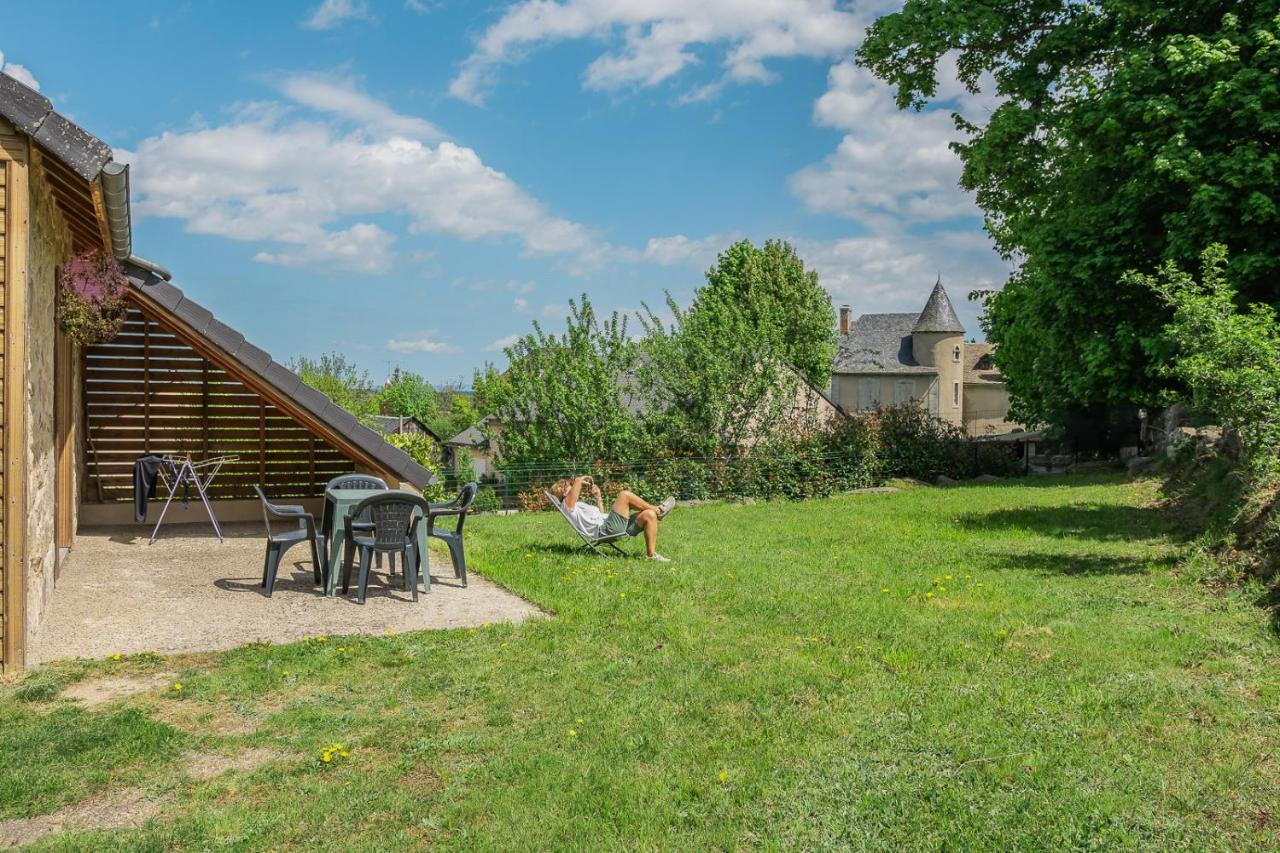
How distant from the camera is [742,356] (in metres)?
22.2

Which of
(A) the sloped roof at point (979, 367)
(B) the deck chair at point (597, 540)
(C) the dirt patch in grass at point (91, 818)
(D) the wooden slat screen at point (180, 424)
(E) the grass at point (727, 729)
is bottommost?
(C) the dirt patch in grass at point (91, 818)

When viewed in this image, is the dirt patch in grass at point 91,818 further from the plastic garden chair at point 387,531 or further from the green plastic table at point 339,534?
the green plastic table at point 339,534

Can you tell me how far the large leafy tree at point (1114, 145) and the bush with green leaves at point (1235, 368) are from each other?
2428mm

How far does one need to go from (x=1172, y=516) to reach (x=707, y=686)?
10.1 metres

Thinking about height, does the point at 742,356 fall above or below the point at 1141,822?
above

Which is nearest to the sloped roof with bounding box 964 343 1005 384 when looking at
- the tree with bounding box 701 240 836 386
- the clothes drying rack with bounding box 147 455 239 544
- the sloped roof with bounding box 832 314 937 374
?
the sloped roof with bounding box 832 314 937 374

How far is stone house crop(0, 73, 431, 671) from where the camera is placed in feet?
19.1

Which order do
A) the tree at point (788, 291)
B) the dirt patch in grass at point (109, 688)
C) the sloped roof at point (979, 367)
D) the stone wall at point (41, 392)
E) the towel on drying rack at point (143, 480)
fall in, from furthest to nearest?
the sloped roof at point (979, 367), the tree at point (788, 291), the towel on drying rack at point (143, 480), the stone wall at point (41, 392), the dirt patch in grass at point (109, 688)

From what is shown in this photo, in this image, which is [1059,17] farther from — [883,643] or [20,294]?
[20,294]

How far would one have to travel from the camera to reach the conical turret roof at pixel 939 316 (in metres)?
54.9

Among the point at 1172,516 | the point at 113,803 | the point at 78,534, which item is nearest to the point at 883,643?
the point at 113,803

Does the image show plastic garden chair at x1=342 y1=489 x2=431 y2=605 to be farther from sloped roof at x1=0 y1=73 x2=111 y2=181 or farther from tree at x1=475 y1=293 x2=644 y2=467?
tree at x1=475 y1=293 x2=644 y2=467

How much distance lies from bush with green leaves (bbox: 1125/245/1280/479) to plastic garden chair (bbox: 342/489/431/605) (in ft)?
24.4

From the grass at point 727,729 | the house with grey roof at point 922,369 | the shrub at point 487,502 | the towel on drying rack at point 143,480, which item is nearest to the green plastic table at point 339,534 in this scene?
the grass at point 727,729
